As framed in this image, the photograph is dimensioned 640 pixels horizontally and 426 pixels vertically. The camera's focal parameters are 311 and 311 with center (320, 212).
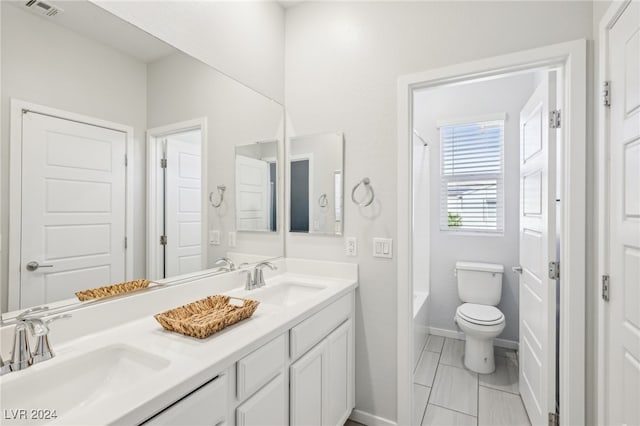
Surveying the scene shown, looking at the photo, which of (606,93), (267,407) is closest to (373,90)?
(606,93)

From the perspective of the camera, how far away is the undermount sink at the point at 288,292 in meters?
1.79

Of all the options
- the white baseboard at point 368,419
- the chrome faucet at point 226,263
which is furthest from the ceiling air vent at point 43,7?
the white baseboard at point 368,419

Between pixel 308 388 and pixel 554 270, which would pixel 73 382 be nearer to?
pixel 308 388

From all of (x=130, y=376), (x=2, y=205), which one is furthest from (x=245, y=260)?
(x=2, y=205)

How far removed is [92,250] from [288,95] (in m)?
1.53

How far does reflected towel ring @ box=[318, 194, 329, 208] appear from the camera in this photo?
205 centimetres

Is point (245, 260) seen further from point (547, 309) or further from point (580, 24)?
point (580, 24)

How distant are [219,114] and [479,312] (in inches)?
99.9

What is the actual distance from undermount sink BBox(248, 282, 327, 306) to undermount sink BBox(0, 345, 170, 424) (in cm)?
80

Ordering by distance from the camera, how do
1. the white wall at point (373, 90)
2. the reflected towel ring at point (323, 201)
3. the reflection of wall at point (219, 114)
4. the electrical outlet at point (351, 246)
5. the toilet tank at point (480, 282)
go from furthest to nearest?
the toilet tank at point (480, 282) → the reflected towel ring at point (323, 201) → the electrical outlet at point (351, 246) → the white wall at point (373, 90) → the reflection of wall at point (219, 114)

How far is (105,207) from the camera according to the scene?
1193mm

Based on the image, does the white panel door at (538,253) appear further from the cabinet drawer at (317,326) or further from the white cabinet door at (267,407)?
the white cabinet door at (267,407)

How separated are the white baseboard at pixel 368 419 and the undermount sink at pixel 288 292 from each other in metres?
0.80

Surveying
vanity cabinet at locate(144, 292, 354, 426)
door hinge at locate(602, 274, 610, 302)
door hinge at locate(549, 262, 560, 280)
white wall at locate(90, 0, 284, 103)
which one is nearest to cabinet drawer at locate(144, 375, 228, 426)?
vanity cabinet at locate(144, 292, 354, 426)
